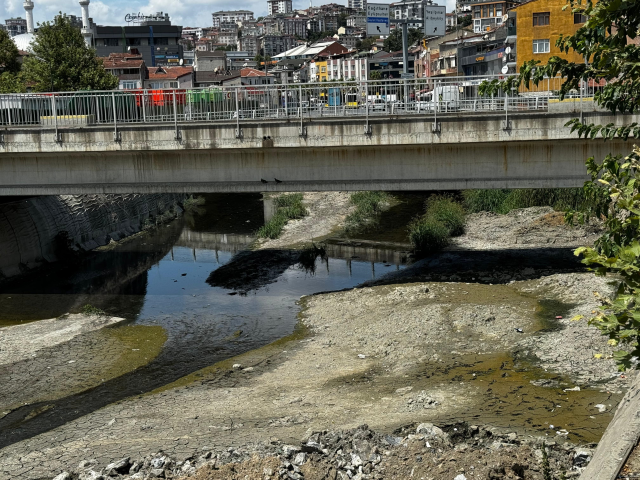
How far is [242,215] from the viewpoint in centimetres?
4906

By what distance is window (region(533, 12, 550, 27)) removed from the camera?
58194 millimetres

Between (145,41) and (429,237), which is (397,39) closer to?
(145,41)

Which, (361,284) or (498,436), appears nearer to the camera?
(498,436)

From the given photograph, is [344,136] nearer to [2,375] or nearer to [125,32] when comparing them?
[2,375]

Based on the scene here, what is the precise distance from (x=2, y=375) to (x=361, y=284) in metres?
14.0

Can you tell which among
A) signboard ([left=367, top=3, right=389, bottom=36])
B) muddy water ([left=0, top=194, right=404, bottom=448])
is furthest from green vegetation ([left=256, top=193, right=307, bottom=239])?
signboard ([left=367, top=3, right=389, bottom=36])

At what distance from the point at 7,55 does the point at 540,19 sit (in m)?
44.9

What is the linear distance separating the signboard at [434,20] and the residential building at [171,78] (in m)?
40.9

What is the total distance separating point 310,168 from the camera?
2853cm

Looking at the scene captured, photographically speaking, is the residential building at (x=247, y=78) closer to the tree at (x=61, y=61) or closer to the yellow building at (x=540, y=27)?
the tree at (x=61, y=61)

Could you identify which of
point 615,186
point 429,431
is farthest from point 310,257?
point 615,186

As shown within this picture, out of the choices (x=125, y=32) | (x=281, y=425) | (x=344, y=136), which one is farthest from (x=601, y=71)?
(x=125, y=32)

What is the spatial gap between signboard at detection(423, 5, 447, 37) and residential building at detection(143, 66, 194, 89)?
40874 millimetres

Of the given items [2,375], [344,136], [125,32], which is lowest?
[2,375]
